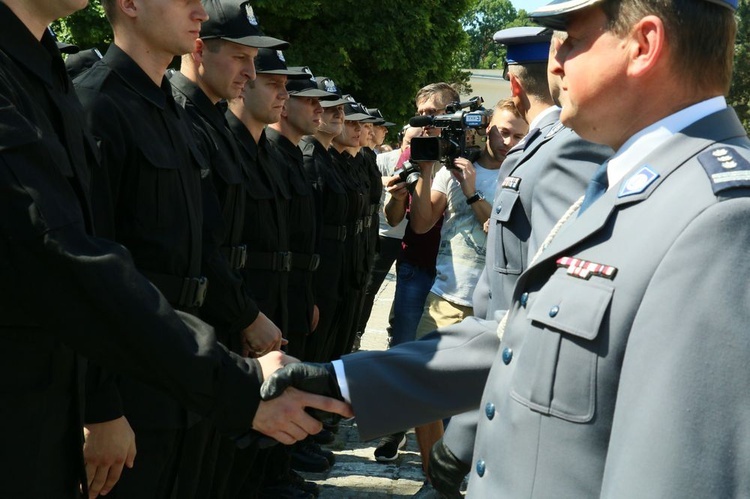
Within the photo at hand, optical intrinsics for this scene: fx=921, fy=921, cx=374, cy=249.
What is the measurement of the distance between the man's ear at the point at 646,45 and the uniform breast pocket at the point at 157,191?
6.61 feet

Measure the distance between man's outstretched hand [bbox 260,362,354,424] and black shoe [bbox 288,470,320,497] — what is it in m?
3.13

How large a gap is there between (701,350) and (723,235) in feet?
0.64

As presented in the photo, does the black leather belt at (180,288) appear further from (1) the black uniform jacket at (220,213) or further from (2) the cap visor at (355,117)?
(2) the cap visor at (355,117)

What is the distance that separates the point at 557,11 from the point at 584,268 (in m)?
0.55

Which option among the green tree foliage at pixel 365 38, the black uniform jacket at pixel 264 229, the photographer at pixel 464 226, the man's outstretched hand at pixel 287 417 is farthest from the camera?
the green tree foliage at pixel 365 38

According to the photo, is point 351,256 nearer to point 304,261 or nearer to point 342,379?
point 304,261

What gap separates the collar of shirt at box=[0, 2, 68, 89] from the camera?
2.35 metres

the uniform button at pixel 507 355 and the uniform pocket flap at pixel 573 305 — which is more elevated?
the uniform pocket flap at pixel 573 305

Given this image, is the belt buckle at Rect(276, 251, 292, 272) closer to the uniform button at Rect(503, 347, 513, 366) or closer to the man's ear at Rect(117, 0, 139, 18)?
the man's ear at Rect(117, 0, 139, 18)

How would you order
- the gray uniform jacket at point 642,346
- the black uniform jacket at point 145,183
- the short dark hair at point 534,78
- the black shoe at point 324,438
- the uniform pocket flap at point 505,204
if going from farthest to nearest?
1. the black shoe at point 324,438
2. the short dark hair at point 534,78
3. the uniform pocket flap at point 505,204
4. the black uniform jacket at point 145,183
5. the gray uniform jacket at point 642,346

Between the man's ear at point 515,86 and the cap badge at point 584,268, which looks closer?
the cap badge at point 584,268

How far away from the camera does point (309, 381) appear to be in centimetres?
256

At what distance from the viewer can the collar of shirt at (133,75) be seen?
349 cm

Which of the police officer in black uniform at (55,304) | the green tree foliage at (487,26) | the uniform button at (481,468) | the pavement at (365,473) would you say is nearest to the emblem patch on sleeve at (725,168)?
the uniform button at (481,468)
